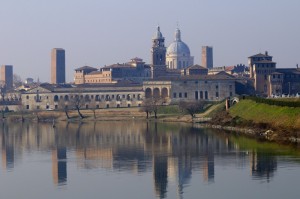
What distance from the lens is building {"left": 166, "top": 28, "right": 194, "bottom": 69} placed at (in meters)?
143

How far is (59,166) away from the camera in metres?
37.0

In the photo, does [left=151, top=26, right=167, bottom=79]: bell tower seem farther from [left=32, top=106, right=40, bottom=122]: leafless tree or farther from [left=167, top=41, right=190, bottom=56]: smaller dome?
[left=167, top=41, right=190, bottom=56]: smaller dome

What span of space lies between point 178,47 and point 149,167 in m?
108

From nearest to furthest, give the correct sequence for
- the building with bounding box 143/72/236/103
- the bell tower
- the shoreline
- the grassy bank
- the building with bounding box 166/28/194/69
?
the shoreline < the grassy bank < the building with bounding box 143/72/236/103 < the bell tower < the building with bounding box 166/28/194/69

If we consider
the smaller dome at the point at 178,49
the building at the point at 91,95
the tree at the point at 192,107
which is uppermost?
the smaller dome at the point at 178,49

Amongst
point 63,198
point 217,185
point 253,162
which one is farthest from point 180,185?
point 253,162

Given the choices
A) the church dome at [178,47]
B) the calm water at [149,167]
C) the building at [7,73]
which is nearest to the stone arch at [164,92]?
the calm water at [149,167]

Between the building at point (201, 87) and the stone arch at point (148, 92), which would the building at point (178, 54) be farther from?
the building at point (201, 87)

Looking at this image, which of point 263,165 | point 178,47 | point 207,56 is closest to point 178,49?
point 178,47

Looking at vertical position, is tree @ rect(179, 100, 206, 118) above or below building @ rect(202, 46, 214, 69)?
below

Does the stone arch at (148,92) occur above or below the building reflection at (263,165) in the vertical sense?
above

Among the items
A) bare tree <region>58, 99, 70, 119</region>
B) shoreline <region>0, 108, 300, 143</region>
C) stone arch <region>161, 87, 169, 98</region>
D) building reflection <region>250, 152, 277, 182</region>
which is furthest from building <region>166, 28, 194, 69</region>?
building reflection <region>250, 152, 277, 182</region>

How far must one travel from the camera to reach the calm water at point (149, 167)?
2947 centimetres

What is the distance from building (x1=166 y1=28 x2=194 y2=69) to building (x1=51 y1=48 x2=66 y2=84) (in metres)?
16.4
